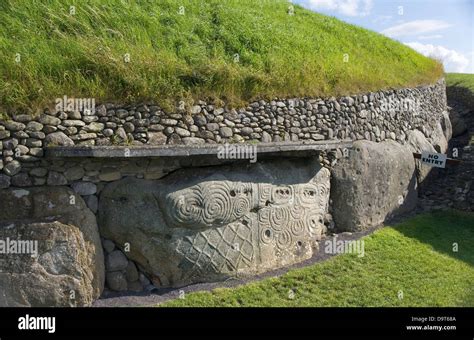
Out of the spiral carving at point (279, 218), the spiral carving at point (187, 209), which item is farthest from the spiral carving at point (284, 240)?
the spiral carving at point (187, 209)

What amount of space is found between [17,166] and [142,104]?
2126 mm

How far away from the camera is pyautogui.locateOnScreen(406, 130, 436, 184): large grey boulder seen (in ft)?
39.9

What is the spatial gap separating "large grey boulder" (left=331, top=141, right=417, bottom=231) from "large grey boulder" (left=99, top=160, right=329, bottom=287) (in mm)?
1917

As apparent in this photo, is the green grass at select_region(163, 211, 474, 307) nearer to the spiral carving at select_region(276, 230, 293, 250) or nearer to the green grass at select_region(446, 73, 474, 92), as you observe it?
the spiral carving at select_region(276, 230, 293, 250)

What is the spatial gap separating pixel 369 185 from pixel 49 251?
21.3ft

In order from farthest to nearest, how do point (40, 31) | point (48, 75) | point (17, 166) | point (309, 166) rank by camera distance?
point (309, 166) → point (40, 31) → point (48, 75) → point (17, 166)

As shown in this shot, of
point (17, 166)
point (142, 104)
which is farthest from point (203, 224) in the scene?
point (17, 166)

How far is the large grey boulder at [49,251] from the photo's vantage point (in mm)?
6574

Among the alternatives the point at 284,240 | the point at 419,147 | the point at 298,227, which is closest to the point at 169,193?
the point at 284,240

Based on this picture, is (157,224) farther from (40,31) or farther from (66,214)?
(40,31)

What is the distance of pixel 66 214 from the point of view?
6.95 metres

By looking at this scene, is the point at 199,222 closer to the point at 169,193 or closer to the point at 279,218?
the point at 169,193

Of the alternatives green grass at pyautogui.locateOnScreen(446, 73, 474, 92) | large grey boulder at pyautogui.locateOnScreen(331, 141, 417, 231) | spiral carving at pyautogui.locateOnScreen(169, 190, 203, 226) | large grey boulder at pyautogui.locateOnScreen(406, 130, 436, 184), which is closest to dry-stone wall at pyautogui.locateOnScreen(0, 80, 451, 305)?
spiral carving at pyautogui.locateOnScreen(169, 190, 203, 226)

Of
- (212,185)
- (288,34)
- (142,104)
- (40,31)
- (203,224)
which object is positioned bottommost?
(203,224)
